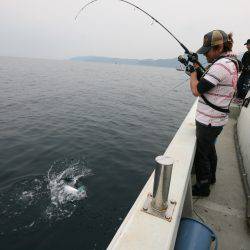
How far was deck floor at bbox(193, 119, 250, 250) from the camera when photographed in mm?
3281

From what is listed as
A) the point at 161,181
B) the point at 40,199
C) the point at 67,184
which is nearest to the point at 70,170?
the point at 67,184

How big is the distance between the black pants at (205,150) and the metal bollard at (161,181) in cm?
174

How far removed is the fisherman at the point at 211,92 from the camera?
10.8ft

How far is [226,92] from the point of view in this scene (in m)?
3.50

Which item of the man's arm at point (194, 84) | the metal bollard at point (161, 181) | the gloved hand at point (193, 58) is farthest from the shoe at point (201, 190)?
the gloved hand at point (193, 58)

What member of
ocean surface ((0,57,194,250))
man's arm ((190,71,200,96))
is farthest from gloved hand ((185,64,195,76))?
ocean surface ((0,57,194,250))

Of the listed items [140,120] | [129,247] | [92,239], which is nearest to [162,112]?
[140,120]

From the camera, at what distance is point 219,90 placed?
3482 millimetres

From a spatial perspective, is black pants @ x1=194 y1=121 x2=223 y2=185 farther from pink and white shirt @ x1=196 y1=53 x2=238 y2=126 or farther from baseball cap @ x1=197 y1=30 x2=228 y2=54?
baseball cap @ x1=197 y1=30 x2=228 y2=54

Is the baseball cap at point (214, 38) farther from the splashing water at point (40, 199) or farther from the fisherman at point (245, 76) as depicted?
the fisherman at point (245, 76)

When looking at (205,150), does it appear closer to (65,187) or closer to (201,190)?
(201,190)

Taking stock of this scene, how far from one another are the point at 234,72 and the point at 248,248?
2342mm

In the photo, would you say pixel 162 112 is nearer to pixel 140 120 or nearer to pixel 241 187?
pixel 140 120

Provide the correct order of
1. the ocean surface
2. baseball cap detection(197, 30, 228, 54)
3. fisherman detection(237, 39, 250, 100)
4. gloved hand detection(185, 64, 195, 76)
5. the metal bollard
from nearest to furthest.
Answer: the metal bollard
baseball cap detection(197, 30, 228, 54)
gloved hand detection(185, 64, 195, 76)
the ocean surface
fisherman detection(237, 39, 250, 100)
